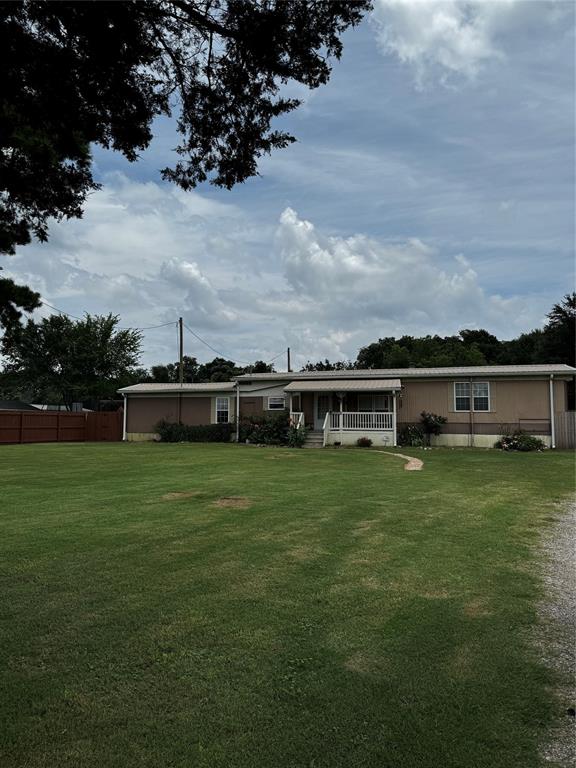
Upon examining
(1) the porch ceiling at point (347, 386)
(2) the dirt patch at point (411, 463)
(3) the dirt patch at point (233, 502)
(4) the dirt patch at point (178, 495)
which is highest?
(1) the porch ceiling at point (347, 386)

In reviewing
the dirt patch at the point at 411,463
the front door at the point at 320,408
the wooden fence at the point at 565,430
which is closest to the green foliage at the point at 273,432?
the front door at the point at 320,408

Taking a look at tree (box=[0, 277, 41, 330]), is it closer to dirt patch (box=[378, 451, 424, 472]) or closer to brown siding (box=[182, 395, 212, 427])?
dirt patch (box=[378, 451, 424, 472])

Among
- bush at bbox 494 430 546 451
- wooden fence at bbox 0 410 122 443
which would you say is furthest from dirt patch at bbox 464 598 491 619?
wooden fence at bbox 0 410 122 443

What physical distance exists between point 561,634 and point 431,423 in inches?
786

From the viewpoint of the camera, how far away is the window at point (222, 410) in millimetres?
27969

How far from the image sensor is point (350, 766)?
7.75 ft

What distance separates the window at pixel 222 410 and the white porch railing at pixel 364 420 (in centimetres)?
633

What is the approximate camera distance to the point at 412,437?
913 inches

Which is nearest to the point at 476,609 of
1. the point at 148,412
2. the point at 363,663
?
the point at 363,663

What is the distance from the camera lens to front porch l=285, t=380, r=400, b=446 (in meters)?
23.4

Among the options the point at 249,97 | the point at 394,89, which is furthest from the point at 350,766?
the point at 394,89

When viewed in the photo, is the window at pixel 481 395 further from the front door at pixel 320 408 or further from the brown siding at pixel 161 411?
the brown siding at pixel 161 411

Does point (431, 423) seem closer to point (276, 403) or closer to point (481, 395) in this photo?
point (481, 395)

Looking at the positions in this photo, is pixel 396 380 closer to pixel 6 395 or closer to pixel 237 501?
pixel 237 501
